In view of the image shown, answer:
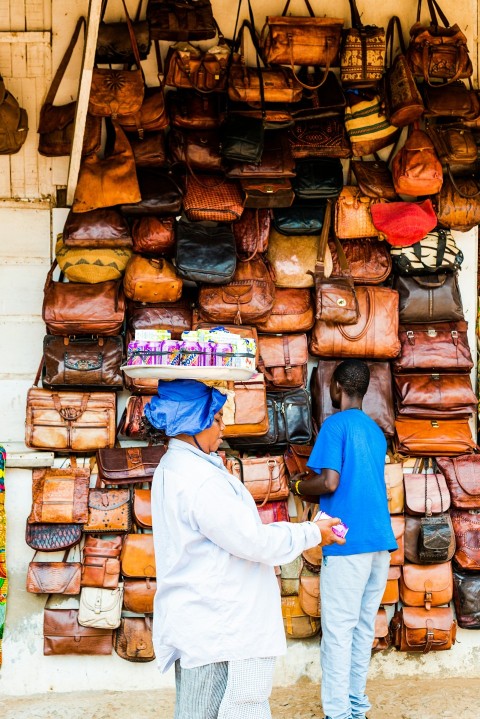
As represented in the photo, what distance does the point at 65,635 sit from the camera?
5.73 meters

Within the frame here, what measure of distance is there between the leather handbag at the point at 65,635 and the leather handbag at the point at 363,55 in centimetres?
392

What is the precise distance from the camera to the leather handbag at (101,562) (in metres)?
5.71

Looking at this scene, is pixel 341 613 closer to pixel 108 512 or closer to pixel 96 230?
pixel 108 512

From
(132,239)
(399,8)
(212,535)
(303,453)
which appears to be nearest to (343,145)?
(399,8)

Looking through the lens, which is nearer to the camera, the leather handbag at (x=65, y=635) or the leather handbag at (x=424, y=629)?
the leather handbag at (x=65, y=635)

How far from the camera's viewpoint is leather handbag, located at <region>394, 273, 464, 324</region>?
6.05 m

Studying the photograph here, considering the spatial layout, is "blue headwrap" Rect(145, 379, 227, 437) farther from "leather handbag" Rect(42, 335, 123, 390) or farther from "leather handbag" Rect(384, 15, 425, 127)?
"leather handbag" Rect(384, 15, 425, 127)

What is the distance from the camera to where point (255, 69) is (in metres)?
5.71

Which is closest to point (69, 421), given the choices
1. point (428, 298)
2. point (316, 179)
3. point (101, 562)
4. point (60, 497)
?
point (60, 497)

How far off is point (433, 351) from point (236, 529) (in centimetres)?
314

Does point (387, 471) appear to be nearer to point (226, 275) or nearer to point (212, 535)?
point (226, 275)

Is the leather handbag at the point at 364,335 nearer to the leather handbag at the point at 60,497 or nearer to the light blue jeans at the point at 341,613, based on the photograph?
the light blue jeans at the point at 341,613

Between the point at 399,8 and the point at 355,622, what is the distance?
408 cm

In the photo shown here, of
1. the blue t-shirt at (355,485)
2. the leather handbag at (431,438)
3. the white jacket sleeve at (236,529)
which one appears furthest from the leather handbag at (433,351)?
the white jacket sleeve at (236,529)
